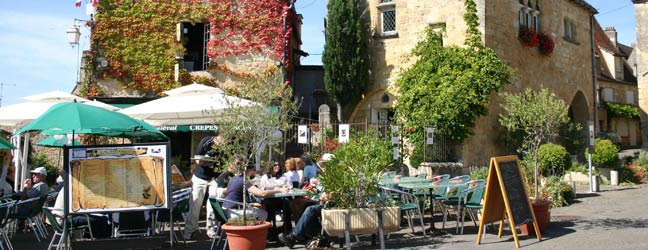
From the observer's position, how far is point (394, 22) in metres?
18.4

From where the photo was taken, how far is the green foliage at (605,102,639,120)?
108ft

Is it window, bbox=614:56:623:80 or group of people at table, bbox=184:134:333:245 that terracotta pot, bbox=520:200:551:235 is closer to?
group of people at table, bbox=184:134:333:245

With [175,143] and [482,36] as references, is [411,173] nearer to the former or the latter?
[482,36]

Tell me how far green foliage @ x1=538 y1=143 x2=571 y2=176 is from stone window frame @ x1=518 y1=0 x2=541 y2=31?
4.78m

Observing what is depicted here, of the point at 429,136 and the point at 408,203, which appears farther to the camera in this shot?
the point at 429,136

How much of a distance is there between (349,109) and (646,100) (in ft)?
70.9

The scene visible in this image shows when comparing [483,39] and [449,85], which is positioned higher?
[483,39]

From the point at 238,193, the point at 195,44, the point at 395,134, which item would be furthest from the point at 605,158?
the point at 238,193

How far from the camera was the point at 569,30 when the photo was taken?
22641mm

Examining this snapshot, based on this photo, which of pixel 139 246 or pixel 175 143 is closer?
pixel 139 246

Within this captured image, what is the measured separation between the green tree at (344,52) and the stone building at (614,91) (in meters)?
20.6

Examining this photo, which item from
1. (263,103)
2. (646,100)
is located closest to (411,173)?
(263,103)

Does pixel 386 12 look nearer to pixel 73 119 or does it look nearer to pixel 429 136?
pixel 429 136

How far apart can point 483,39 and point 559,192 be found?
6.13 metres
